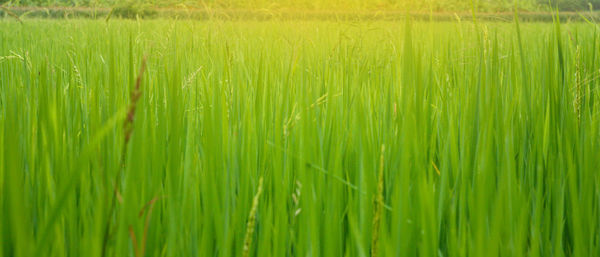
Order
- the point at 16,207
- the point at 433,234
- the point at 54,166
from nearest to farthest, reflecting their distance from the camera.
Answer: the point at 16,207 < the point at 433,234 < the point at 54,166

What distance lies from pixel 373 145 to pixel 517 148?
29cm

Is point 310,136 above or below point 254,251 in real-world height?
above

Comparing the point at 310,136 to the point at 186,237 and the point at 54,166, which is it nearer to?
the point at 186,237

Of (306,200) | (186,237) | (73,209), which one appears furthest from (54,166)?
(306,200)

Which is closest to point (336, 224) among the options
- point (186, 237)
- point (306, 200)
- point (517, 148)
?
point (306, 200)

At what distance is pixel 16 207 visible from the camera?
32 cm

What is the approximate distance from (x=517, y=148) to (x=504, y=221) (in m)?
0.39

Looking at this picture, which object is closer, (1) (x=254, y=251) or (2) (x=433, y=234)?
(2) (x=433, y=234)

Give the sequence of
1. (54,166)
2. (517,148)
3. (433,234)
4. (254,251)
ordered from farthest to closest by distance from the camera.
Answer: (517,148) < (54,166) < (254,251) < (433,234)

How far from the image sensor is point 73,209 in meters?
0.54

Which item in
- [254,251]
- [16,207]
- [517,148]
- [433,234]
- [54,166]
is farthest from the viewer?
[517,148]

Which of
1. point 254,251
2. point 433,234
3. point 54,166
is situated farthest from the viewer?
point 54,166

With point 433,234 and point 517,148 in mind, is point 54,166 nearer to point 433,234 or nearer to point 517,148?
point 433,234

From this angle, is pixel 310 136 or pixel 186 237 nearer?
pixel 186 237
